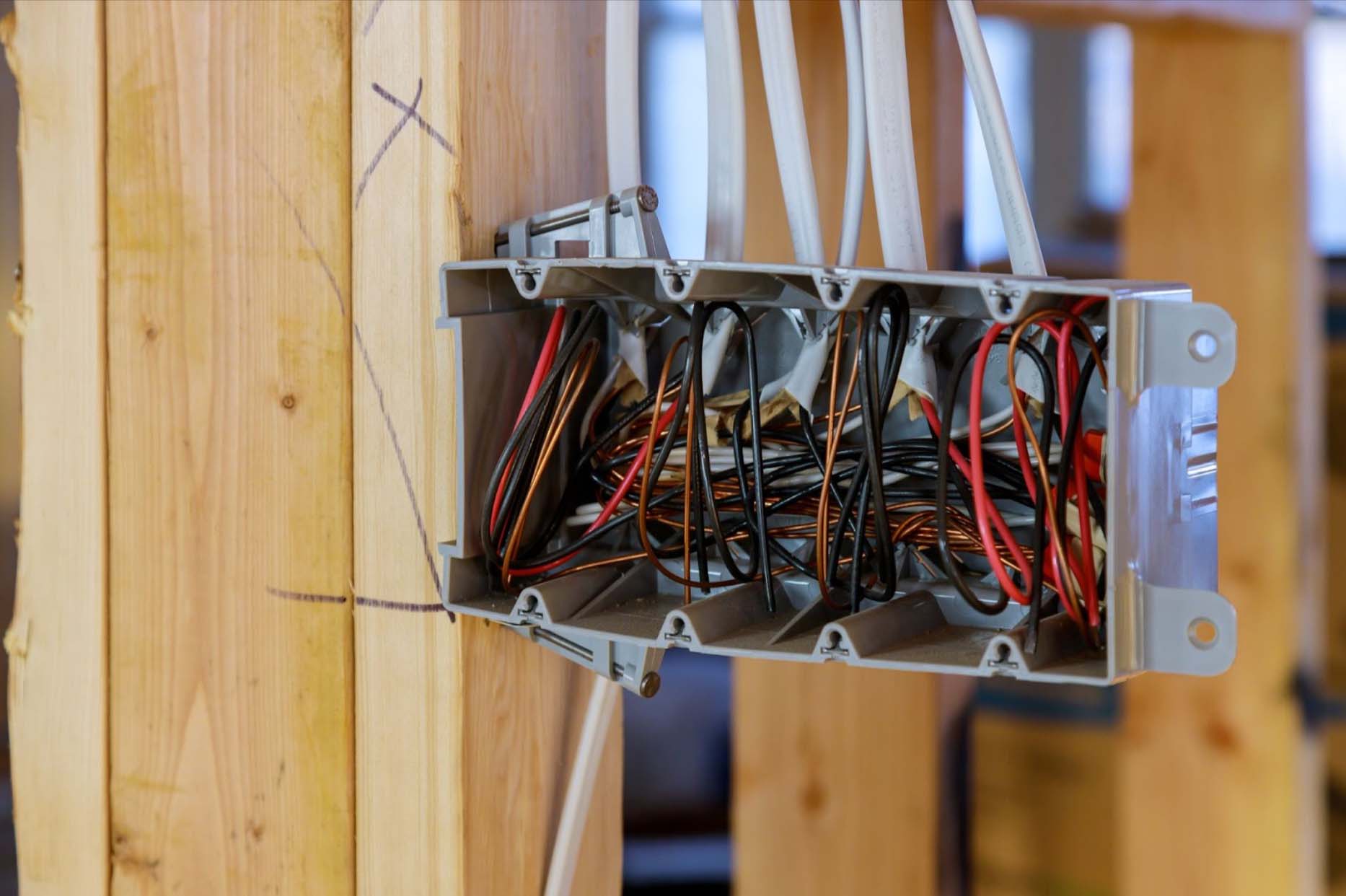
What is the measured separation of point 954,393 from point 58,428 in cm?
58

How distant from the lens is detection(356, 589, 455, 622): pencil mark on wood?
74 cm

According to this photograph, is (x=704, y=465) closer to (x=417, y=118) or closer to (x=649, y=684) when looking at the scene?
(x=649, y=684)

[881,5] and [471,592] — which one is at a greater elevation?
[881,5]

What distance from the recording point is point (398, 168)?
728 mm

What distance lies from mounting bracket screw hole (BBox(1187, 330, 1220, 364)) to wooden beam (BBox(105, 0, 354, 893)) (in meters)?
0.49

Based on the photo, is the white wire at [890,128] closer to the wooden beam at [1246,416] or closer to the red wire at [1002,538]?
the red wire at [1002,538]

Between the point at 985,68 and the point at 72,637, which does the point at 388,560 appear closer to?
the point at 72,637

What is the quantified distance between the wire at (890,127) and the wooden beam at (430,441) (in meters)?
0.22

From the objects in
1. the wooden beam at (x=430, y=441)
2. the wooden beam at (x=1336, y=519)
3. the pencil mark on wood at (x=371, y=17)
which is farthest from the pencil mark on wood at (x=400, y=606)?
the wooden beam at (x=1336, y=519)

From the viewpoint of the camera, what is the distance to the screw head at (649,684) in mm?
698

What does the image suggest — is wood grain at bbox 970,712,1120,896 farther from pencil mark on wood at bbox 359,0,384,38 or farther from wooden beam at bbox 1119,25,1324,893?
pencil mark on wood at bbox 359,0,384,38

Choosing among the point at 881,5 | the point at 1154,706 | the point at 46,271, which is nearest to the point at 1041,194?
the point at 1154,706

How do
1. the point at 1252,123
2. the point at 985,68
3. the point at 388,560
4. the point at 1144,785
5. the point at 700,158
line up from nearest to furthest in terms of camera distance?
1. the point at 985,68
2. the point at 388,560
3. the point at 1252,123
4. the point at 1144,785
5. the point at 700,158

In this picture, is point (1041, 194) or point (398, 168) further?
point (1041, 194)
